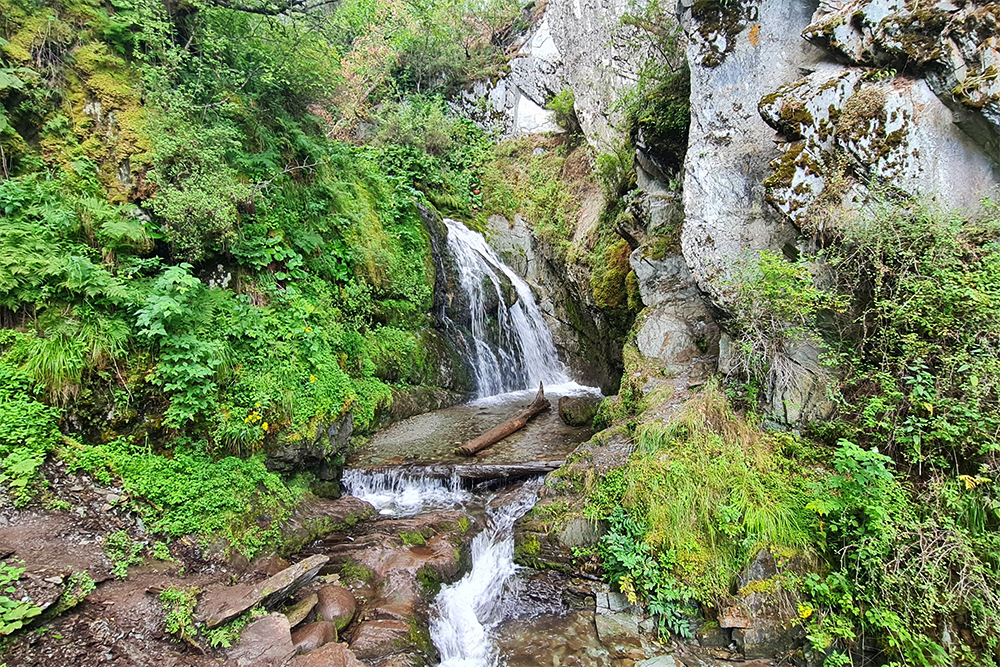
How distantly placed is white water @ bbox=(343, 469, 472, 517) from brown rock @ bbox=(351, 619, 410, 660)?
83.7 inches

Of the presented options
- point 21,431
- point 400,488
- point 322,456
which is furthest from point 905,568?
point 21,431

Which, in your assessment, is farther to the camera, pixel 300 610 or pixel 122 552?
pixel 300 610

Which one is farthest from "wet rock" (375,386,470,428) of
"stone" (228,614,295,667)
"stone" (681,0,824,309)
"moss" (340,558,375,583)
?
"stone" (681,0,824,309)

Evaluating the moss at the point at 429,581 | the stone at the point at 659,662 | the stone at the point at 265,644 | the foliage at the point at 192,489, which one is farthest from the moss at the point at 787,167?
the foliage at the point at 192,489

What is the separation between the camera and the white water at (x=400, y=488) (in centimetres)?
641

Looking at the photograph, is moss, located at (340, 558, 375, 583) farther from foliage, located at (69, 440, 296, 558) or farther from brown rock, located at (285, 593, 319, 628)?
foliage, located at (69, 440, 296, 558)

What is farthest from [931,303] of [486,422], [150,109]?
[150,109]

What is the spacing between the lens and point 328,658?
3.64 m

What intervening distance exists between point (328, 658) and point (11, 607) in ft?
7.07

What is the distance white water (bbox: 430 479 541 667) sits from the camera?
433 cm

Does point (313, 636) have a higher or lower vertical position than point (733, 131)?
lower

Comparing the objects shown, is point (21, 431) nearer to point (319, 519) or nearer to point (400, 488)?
point (319, 519)

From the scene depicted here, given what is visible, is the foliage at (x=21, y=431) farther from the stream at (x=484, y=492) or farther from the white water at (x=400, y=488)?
the white water at (x=400, y=488)

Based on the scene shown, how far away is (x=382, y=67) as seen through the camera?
1873 cm
